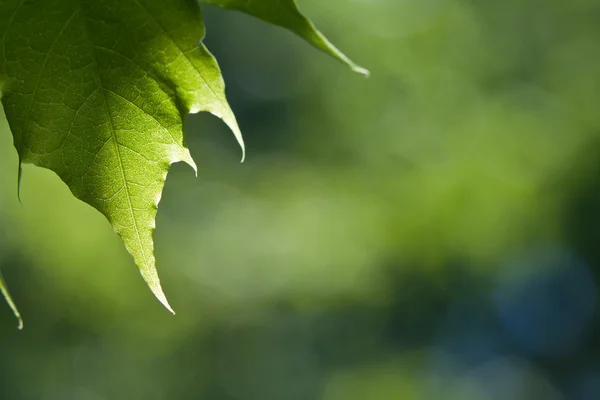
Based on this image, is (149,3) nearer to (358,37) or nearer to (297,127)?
(297,127)

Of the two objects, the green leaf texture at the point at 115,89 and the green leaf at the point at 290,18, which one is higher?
the green leaf at the point at 290,18

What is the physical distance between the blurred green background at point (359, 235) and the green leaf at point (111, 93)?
21.3 feet

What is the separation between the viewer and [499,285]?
8.80 meters

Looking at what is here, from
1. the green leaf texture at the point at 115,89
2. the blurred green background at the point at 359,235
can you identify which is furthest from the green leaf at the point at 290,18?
the blurred green background at the point at 359,235

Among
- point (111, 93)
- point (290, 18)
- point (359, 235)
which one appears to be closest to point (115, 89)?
point (111, 93)

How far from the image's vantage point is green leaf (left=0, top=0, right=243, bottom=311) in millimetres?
409

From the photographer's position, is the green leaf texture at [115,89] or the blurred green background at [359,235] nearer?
the green leaf texture at [115,89]

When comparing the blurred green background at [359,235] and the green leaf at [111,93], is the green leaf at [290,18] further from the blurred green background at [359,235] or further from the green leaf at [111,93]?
the blurred green background at [359,235]

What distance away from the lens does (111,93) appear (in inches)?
17.0

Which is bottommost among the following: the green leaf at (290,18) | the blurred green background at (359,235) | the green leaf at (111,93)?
the blurred green background at (359,235)

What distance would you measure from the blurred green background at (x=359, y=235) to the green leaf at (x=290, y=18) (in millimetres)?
6543

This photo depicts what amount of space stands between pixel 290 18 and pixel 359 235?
7.21 meters

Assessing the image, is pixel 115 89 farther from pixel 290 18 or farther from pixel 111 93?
pixel 290 18

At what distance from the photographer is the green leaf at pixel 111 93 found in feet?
1.34
